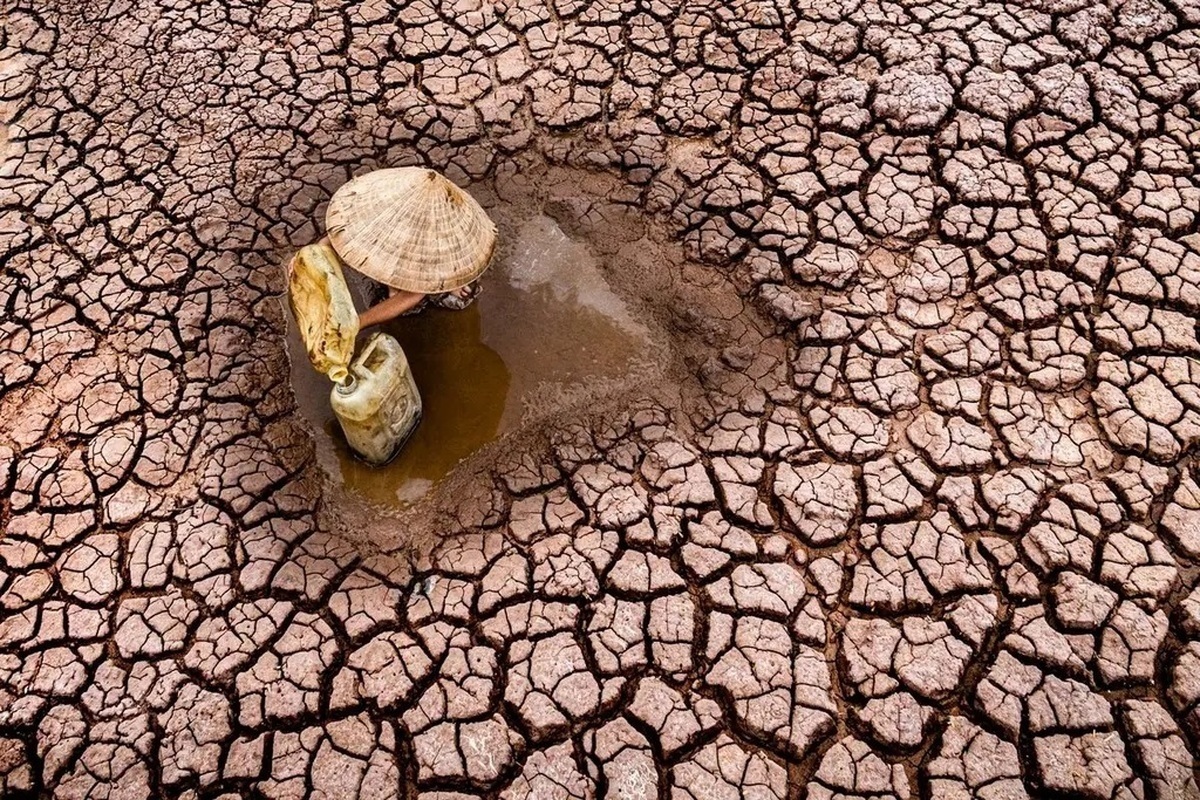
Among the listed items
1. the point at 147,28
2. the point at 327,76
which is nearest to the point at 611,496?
the point at 327,76

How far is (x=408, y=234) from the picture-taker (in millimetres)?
3049

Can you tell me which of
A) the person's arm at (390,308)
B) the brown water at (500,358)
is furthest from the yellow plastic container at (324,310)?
the brown water at (500,358)

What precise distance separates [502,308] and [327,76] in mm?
1723

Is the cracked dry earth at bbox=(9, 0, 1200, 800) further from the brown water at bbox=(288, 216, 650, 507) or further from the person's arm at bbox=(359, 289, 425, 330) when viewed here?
the person's arm at bbox=(359, 289, 425, 330)

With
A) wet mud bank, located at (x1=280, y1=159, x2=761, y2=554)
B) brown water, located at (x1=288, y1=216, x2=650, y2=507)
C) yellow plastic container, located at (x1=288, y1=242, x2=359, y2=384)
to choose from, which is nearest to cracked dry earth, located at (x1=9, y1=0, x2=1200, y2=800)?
wet mud bank, located at (x1=280, y1=159, x2=761, y2=554)

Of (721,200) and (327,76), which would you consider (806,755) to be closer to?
(721,200)

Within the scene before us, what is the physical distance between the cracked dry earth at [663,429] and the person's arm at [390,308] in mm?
560

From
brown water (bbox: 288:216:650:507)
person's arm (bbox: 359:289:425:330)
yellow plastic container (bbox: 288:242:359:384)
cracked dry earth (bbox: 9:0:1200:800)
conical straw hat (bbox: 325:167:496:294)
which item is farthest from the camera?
brown water (bbox: 288:216:650:507)

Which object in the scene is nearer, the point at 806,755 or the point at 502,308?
the point at 806,755

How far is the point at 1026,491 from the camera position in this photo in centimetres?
317

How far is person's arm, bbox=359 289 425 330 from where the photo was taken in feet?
10.5

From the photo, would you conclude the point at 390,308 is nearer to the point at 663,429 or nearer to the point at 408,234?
the point at 408,234

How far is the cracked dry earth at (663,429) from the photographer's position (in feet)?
8.96

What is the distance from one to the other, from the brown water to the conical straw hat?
21.7 inches
